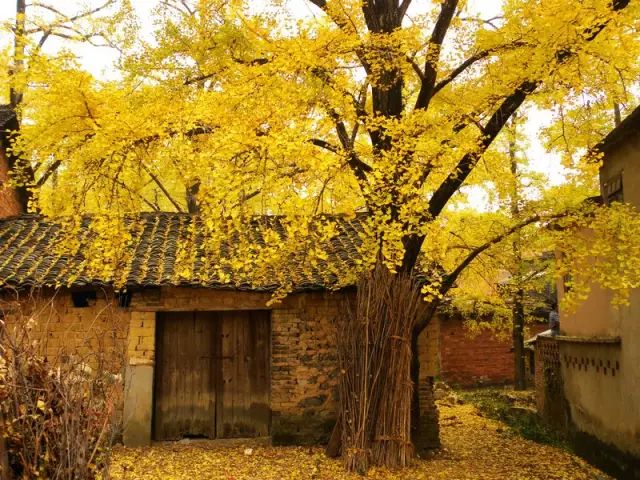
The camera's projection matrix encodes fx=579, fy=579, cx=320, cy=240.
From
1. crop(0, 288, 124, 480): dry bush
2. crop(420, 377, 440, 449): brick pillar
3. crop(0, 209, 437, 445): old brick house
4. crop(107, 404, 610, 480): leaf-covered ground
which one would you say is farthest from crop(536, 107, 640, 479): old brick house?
crop(0, 288, 124, 480): dry bush

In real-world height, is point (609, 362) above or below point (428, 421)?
above

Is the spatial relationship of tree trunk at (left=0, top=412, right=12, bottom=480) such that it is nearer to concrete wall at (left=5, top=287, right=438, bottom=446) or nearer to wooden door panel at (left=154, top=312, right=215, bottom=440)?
concrete wall at (left=5, top=287, right=438, bottom=446)

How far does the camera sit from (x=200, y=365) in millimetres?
9461

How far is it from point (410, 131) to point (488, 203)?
6.80 meters

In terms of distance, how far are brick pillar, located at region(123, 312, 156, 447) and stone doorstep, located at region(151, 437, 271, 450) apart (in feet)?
1.23

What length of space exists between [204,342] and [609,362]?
6.18 meters

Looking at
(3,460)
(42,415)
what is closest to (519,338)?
(42,415)

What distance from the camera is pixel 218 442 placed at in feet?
30.0

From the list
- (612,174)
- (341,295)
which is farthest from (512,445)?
(612,174)

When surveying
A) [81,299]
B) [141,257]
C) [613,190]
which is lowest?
[81,299]

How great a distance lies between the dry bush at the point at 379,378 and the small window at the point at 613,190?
125 inches

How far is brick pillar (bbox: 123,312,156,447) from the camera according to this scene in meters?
8.75

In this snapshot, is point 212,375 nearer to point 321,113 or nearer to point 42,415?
point 321,113

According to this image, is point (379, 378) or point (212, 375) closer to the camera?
point (379, 378)
